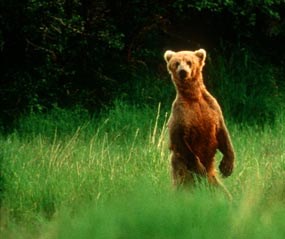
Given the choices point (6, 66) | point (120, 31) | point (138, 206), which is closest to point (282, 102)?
point (120, 31)

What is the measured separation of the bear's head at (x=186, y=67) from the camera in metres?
9.41

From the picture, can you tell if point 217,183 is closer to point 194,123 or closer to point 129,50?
point 194,123

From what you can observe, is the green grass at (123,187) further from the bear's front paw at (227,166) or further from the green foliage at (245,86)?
the green foliage at (245,86)

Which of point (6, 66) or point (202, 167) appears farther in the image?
point (6, 66)

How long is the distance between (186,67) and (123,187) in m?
1.09

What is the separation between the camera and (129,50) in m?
16.6

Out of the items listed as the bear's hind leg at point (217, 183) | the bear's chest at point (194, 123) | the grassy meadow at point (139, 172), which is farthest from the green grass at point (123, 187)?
the bear's chest at point (194, 123)

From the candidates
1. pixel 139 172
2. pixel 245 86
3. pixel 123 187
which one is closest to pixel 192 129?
pixel 123 187

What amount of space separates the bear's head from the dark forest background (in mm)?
5305

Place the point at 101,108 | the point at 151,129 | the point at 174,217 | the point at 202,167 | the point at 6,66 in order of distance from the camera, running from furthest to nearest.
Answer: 1. the point at 6,66
2. the point at 101,108
3. the point at 151,129
4. the point at 202,167
5. the point at 174,217

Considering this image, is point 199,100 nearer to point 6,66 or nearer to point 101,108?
point 101,108

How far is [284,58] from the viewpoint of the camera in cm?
1683

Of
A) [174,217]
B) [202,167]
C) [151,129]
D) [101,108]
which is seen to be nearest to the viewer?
[174,217]

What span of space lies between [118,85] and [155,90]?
1.98 feet
